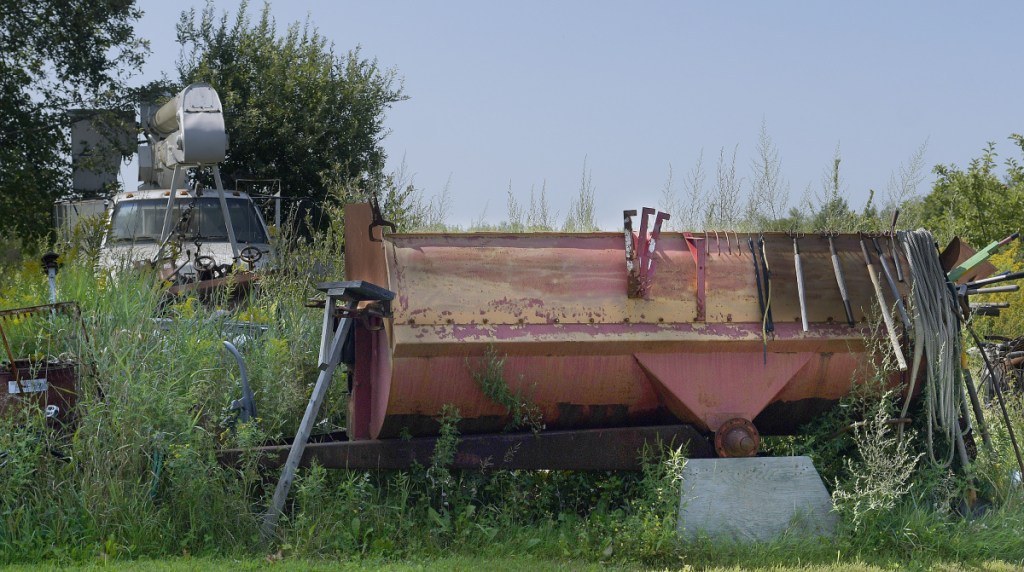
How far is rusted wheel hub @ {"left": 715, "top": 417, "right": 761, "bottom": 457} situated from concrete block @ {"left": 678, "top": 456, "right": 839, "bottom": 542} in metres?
0.07

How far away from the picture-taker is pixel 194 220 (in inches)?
490

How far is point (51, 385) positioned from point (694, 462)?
3516 mm

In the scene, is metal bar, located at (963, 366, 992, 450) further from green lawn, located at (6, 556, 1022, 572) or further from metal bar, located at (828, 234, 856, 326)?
green lawn, located at (6, 556, 1022, 572)

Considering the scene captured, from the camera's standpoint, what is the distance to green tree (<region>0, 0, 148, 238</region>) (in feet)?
62.5

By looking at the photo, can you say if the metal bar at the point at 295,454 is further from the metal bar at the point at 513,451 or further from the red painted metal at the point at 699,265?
the red painted metal at the point at 699,265

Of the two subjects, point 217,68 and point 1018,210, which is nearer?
point 1018,210

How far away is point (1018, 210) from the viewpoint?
54.6 ft

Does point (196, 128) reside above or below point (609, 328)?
above

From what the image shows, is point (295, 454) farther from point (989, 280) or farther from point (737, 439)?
point (989, 280)

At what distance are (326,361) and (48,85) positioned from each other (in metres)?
17.2

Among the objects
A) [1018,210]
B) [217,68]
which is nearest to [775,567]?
[1018,210]

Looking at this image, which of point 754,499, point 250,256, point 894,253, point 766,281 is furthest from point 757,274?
point 250,256

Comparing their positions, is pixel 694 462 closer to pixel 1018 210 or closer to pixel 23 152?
pixel 1018 210

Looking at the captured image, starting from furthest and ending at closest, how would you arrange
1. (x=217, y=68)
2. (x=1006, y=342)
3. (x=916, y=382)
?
(x=217, y=68) → (x=1006, y=342) → (x=916, y=382)
